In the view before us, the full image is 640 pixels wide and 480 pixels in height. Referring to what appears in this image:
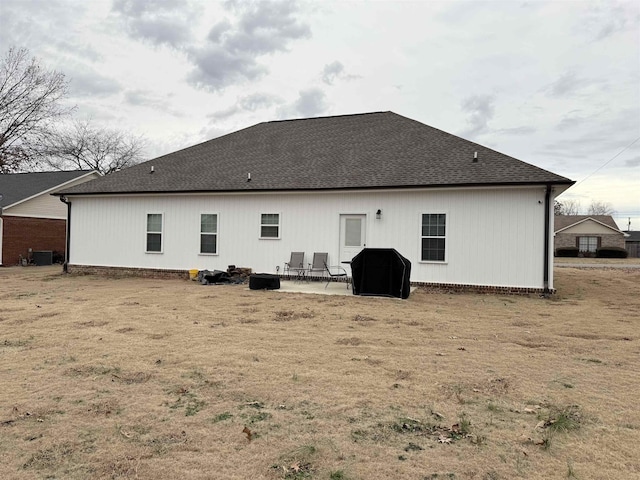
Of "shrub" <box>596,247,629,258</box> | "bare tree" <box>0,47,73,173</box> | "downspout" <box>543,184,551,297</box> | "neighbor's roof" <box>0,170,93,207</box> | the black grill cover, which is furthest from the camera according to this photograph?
"shrub" <box>596,247,629,258</box>

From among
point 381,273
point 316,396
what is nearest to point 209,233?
point 381,273

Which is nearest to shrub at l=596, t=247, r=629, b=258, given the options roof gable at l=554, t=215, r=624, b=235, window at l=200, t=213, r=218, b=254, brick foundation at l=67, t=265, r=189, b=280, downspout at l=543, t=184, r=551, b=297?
roof gable at l=554, t=215, r=624, b=235

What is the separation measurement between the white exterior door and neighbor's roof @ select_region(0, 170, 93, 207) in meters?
17.2

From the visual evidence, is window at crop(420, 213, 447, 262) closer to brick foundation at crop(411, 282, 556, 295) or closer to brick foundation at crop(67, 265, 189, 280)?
brick foundation at crop(411, 282, 556, 295)

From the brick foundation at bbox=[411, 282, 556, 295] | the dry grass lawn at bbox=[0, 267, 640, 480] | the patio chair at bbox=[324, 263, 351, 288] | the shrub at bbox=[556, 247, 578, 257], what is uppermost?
the shrub at bbox=[556, 247, 578, 257]

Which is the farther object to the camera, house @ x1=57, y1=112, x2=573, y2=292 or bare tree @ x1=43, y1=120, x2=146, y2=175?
bare tree @ x1=43, y1=120, x2=146, y2=175

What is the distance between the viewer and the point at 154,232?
1495cm

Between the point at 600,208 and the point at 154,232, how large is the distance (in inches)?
3828

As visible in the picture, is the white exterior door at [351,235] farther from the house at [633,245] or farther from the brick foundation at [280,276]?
the house at [633,245]

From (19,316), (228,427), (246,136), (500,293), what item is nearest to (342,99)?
(246,136)

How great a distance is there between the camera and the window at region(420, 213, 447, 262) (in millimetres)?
11938

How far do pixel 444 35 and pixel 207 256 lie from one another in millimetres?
10517

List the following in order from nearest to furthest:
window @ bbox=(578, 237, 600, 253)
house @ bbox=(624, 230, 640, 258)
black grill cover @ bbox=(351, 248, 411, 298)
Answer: black grill cover @ bbox=(351, 248, 411, 298)
window @ bbox=(578, 237, 600, 253)
house @ bbox=(624, 230, 640, 258)

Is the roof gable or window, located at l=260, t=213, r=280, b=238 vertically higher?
the roof gable
